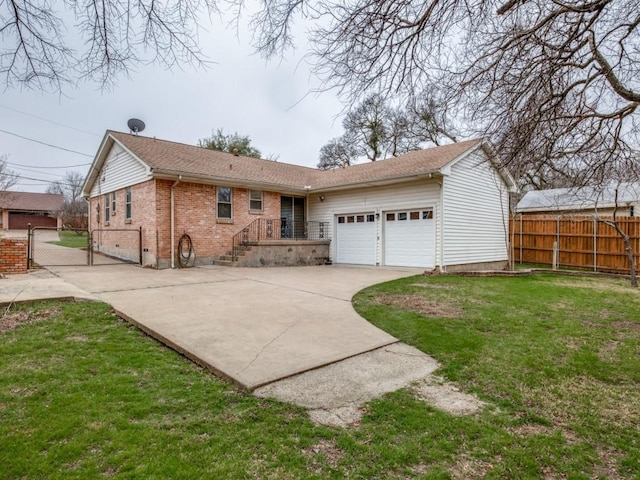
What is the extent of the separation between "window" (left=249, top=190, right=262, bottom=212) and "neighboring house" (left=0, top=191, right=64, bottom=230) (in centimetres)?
3080

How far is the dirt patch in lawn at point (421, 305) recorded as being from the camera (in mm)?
6277

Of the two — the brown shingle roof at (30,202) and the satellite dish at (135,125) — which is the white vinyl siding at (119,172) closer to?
the satellite dish at (135,125)

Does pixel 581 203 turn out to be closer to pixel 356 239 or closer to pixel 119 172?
pixel 356 239

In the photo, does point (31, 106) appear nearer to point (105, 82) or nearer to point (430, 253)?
point (105, 82)

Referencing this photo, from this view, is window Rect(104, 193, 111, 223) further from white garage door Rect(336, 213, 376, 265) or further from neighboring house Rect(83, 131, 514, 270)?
white garage door Rect(336, 213, 376, 265)

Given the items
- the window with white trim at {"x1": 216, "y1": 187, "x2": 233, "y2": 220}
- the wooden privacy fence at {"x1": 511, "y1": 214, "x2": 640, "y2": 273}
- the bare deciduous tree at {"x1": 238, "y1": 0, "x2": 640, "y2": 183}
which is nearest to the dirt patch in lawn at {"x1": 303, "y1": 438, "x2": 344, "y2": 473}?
the bare deciduous tree at {"x1": 238, "y1": 0, "x2": 640, "y2": 183}

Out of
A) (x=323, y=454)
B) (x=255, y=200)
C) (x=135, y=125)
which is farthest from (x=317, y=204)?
(x=323, y=454)

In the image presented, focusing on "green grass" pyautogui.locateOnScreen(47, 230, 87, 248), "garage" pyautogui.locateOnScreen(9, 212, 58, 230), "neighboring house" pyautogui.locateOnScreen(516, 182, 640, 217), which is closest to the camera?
"neighboring house" pyautogui.locateOnScreen(516, 182, 640, 217)

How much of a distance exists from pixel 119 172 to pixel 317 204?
26.5 feet

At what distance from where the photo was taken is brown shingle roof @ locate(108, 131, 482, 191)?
12.1 m

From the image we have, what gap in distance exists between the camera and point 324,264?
15.1 m

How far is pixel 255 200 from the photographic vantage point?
1445cm

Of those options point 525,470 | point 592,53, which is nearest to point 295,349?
point 525,470

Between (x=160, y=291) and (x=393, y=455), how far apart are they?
21.4 feet
